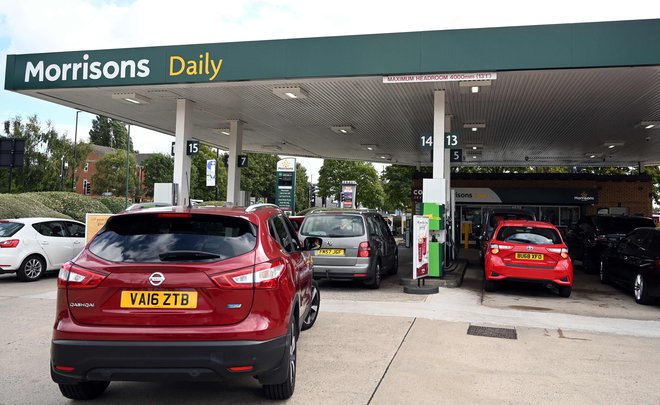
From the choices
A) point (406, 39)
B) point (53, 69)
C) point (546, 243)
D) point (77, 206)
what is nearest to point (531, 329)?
point (546, 243)

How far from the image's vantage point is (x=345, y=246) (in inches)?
405

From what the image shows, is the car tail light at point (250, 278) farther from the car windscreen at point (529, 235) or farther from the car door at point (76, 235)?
the car door at point (76, 235)

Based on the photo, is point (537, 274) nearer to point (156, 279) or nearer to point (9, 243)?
point (156, 279)

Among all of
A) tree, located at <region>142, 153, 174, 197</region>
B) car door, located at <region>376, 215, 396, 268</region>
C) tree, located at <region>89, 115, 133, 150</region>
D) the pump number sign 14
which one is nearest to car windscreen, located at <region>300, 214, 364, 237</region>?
the pump number sign 14

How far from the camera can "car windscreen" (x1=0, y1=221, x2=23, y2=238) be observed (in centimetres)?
Answer: 1135

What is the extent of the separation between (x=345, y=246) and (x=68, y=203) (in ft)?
45.5

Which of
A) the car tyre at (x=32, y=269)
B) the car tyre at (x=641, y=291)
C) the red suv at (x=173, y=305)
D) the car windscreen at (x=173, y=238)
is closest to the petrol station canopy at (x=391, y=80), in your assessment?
the car tyre at (x=641, y=291)

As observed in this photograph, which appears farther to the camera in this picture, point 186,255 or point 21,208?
point 21,208

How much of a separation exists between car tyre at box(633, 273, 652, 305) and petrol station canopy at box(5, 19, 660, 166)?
4.00 metres

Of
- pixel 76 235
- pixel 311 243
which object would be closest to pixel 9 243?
pixel 76 235

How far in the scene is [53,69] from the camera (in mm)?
12750

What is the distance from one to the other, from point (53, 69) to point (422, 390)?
12.1 metres

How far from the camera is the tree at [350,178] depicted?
64.9 metres

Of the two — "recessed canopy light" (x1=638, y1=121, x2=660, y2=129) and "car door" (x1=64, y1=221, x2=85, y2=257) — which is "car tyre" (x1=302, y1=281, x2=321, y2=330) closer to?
"car door" (x1=64, y1=221, x2=85, y2=257)
